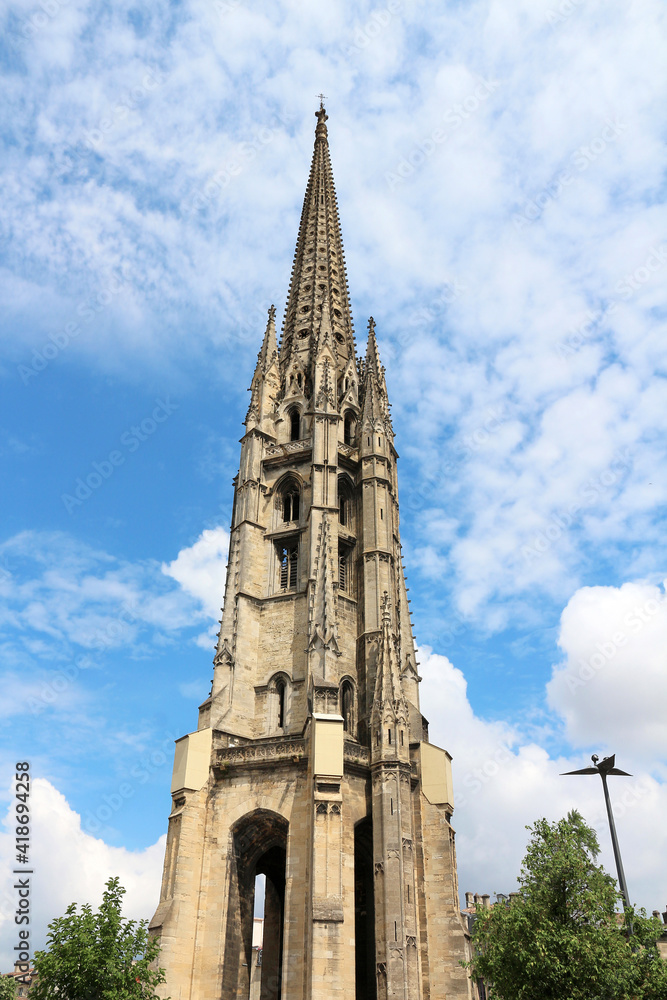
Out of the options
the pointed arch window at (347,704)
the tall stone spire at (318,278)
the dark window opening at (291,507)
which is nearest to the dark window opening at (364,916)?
the pointed arch window at (347,704)

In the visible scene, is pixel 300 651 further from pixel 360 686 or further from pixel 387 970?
pixel 387 970

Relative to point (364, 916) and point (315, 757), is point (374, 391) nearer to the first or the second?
point (315, 757)

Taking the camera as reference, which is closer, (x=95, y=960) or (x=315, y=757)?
(x=95, y=960)

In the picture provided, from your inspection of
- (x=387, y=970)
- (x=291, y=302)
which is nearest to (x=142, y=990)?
(x=387, y=970)

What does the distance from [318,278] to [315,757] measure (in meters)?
33.3

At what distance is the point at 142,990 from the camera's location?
73.2ft

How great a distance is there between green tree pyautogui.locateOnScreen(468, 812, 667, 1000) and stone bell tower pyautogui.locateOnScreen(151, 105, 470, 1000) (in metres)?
5.56

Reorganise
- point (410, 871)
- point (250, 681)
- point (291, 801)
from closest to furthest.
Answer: point (410, 871), point (291, 801), point (250, 681)

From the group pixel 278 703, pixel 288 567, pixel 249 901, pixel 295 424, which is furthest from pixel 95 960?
pixel 295 424

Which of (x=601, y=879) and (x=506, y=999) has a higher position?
(x=601, y=879)

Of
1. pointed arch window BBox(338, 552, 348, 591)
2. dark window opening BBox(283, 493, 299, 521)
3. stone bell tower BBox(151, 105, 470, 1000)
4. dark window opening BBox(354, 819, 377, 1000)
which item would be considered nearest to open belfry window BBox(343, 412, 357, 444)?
stone bell tower BBox(151, 105, 470, 1000)

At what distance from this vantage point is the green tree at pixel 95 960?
21.5 meters

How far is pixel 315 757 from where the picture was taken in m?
29.5

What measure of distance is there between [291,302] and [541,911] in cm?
4064
